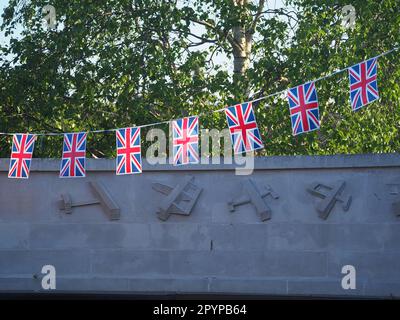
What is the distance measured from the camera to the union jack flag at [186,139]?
54.5ft

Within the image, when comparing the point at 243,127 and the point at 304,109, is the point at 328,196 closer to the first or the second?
the point at 304,109

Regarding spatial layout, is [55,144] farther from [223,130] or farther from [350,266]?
[350,266]

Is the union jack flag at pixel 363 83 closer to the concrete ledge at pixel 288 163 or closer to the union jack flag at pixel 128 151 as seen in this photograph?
the concrete ledge at pixel 288 163

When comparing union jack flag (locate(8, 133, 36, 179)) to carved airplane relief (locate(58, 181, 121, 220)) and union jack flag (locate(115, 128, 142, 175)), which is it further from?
union jack flag (locate(115, 128, 142, 175))

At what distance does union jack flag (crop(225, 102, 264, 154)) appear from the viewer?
16375 mm

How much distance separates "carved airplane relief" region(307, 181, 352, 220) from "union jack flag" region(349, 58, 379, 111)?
1917 mm

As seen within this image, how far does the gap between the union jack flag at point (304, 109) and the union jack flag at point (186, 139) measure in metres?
1.89

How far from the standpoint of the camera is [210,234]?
1756 centimetres

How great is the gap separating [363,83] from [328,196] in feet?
8.09

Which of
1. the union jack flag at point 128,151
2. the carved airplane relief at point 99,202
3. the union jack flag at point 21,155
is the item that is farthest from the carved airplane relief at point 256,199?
the union jack flag at point 21,155

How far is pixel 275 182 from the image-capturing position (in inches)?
685

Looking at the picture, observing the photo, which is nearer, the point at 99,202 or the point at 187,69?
the point at 99,202

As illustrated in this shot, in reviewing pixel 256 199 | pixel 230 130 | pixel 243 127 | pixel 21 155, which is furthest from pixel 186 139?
pixel 21 155
